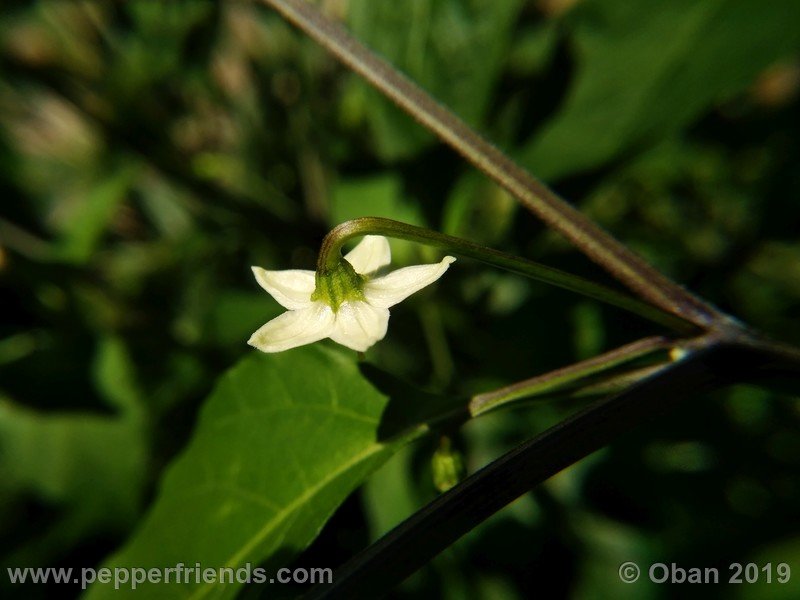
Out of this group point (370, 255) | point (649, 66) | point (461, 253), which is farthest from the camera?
point (649, 66)

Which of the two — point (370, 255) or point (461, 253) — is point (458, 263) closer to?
point (370, 255)

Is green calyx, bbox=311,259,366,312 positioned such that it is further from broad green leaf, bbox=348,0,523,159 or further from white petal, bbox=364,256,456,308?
broad green leaf, bbox=348,0,523,159

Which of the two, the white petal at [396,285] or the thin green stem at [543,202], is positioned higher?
the thin green stem at [543,202]

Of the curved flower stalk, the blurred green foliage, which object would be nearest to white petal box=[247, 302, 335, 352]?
the curved flower stalk

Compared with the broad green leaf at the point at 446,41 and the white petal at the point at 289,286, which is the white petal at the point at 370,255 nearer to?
the white petal at the point at 289,286

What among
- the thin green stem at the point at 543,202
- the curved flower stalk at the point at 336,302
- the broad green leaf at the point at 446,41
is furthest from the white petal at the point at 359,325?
the broad green leaf at the point at 446,41

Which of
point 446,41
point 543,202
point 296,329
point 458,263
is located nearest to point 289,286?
point 296,329

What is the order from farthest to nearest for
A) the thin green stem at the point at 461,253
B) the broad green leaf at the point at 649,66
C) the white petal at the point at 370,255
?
the broad green leaf at the point at 649,66, the white petal at the point at 370,255, the thin green stem at the point at 461,253
